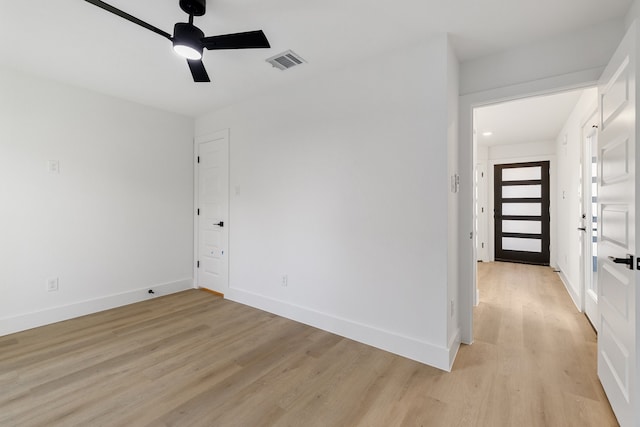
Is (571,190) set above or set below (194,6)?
below

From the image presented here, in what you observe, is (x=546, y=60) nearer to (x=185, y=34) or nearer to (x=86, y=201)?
(x=185, y=34)

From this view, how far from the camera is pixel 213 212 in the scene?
13.3ft

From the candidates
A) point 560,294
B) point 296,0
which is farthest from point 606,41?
point 560,294

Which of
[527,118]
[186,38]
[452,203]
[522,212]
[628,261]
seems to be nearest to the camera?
[628,261]

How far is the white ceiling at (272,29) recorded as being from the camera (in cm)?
187

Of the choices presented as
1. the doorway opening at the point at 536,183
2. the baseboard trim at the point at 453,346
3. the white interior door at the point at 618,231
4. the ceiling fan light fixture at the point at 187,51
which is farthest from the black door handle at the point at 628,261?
the ceiling fan light fixture at the point at 187,51

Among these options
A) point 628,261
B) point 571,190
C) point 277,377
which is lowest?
point 277,377

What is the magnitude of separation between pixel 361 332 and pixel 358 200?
1221mm

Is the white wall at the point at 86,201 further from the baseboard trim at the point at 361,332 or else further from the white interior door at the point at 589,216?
the white interior door at the point at 589,216

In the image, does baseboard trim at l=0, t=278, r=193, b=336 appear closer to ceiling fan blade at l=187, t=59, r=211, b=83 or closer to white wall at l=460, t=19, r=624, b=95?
ceiling fan blade at l=187, t=59, r=211, b=83

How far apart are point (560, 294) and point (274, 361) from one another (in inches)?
163

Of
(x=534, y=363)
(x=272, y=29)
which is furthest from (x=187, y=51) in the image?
(x=534, y=363)

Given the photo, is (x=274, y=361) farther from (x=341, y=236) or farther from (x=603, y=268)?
(x=603, y=268)

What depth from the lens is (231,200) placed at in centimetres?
375
